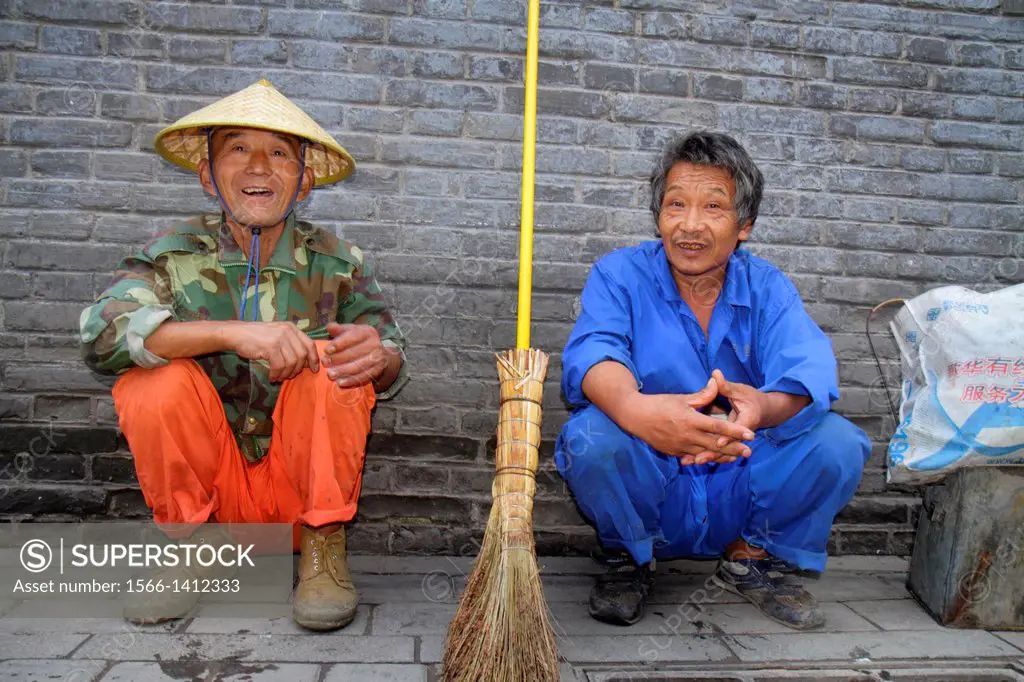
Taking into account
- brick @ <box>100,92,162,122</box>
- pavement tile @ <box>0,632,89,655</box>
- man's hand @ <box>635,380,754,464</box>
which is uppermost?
brick @ <box>100,92,162,122</box>

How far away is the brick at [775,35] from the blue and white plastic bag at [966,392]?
1.24 m

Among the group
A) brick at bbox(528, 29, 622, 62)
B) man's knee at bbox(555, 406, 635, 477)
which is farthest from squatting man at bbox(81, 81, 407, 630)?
brick at bbox(528, 29, 622, 62)

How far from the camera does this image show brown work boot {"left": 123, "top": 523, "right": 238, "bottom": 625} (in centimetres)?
231

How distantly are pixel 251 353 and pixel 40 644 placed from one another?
951 millimetres

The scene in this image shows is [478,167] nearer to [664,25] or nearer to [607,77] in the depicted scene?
[607,77]

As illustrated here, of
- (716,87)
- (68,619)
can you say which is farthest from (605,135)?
(68,619)

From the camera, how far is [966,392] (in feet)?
8.39

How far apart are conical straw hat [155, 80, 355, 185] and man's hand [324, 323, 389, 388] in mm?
613

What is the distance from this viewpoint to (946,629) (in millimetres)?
2574

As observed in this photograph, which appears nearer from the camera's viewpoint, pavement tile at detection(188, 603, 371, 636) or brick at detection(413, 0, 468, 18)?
pavement tile at detection(188, 603, 371, 636)

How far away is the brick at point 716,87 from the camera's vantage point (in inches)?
129

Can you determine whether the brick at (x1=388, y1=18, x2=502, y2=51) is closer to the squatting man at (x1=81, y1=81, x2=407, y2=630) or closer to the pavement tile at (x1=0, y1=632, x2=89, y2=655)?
the squatting man at (x1=81, y1=81, x2=407, y2=630)

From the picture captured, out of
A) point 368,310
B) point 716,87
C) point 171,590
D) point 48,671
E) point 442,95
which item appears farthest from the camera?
point 716,87

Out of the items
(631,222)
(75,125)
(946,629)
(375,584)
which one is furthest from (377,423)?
(946,629)
